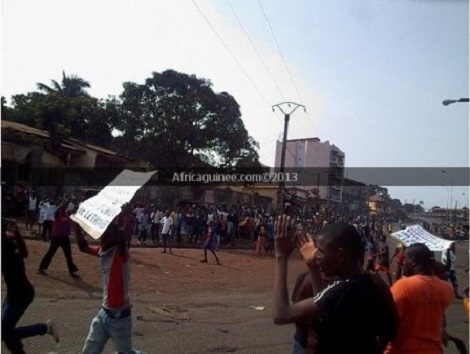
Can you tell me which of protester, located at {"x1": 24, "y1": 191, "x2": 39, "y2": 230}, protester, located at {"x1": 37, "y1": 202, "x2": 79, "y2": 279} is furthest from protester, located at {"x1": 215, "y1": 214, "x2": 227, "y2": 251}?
protester, located at {"x1": 37, "y1": 202, "x2": 79, "y2": 279}

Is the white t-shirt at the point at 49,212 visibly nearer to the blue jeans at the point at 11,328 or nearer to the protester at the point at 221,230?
the protester at the point at 221,230

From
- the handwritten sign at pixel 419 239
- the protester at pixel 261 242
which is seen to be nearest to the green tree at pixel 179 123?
the protester at pixel 261 242

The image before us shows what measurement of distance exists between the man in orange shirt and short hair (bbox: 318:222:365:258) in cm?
78

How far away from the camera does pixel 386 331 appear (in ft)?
7.37

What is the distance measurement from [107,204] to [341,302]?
2279 mm

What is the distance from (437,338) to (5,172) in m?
23.7

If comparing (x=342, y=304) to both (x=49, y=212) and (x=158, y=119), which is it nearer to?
(x=49, y=212)

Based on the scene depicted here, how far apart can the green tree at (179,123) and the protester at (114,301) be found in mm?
26573

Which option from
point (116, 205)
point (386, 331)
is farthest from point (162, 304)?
point (386, 331)

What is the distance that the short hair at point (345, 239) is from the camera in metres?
2.23

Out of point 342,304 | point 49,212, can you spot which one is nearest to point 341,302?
point 342,304

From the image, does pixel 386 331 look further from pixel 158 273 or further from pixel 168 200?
pixel 168 200

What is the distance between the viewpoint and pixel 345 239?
2.23 meters

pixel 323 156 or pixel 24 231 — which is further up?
pixel 323 156
